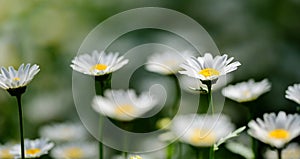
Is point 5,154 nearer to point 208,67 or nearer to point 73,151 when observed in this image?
point 73,151

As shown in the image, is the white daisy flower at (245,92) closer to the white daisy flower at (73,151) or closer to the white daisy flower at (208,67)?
the white daisy flower at (208,67)

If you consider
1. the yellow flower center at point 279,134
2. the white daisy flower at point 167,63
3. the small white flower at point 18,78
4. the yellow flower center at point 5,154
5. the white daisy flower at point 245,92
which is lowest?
the yellow flower center at point 5,154

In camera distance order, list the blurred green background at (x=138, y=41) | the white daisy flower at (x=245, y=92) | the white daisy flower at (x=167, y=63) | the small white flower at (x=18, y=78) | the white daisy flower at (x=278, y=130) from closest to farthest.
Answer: the white daisy flower at (x=278, y=130) → the small white flower at (x=18, y=78) → the white daisy flower at (x=245, y=92) → the white daisy flower at (x=167, y=63) → the blurred green background at (x=138, y=41)

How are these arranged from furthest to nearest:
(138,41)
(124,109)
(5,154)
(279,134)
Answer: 1. (138,41)
2. (5,154)
3. (124,109)
4. (279,134)

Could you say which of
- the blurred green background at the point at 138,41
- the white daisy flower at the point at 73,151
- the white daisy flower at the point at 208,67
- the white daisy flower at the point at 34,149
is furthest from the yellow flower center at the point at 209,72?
the blurred green background at the point at 138,41

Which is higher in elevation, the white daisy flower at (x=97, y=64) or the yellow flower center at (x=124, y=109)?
the white daisy flower at (x=97, y=64)

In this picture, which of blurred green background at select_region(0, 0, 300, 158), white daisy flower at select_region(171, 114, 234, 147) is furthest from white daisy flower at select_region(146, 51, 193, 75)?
blurred green background at select_region(0, 0, 300, 158)

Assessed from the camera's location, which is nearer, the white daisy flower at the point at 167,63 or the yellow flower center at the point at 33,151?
the yellow flower center at the point at 33,151

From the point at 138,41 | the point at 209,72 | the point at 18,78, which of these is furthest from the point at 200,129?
the point at 138,41

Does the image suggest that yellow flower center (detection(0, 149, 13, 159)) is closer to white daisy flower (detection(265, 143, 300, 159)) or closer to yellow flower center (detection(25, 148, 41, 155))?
yellow flower center (detection(25, 148, 41, 155))

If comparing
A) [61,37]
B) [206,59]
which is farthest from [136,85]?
[206,59]
